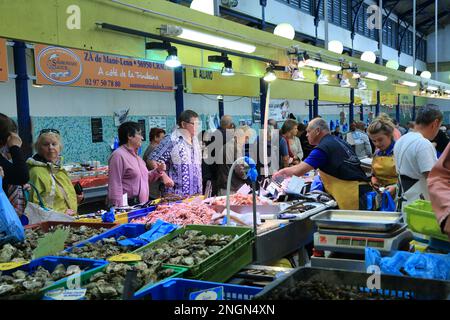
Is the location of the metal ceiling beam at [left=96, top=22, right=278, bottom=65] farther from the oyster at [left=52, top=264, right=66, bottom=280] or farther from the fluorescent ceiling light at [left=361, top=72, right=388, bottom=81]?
the fluorescent ceiling light at [left=361, top=72, right=388, bottom=81]

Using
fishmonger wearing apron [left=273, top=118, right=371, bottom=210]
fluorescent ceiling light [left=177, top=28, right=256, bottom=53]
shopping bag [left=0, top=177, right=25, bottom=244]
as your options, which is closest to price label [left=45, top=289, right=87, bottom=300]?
shopping bag [left=0, top=177, right=25, bottom=244]

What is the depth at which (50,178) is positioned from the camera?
4176 mm

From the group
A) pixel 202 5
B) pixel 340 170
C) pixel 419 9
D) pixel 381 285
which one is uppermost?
pixel 419 9

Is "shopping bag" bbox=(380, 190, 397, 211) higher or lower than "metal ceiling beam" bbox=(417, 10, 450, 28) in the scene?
lower

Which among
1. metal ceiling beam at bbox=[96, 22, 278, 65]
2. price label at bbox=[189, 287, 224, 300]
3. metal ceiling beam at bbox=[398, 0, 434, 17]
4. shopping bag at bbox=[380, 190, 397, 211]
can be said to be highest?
metal ceiling beam at bbox=[398, 0, 434, 17]

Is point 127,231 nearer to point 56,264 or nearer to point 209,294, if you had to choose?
point 56,264

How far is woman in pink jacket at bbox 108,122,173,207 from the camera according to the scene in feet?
15.4

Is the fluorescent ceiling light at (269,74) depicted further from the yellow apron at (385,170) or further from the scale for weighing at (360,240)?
the scale for weighing at (360,240)

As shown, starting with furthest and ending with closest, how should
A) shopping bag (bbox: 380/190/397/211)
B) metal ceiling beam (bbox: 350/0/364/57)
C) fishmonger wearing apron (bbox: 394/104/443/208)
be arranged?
metal ceiling beam (bbox: 350/0/364/57) → shopping bag (bbox: 380/190/397/211) → fishmonger wearing apron (bbox: 394/104/443/208)

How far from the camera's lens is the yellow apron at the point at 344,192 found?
15.4ft

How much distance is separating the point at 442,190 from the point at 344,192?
2.63m

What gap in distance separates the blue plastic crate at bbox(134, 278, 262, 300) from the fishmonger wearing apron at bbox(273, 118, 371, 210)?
2704 mm

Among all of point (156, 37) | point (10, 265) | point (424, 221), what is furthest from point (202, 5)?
point (10, 265)
